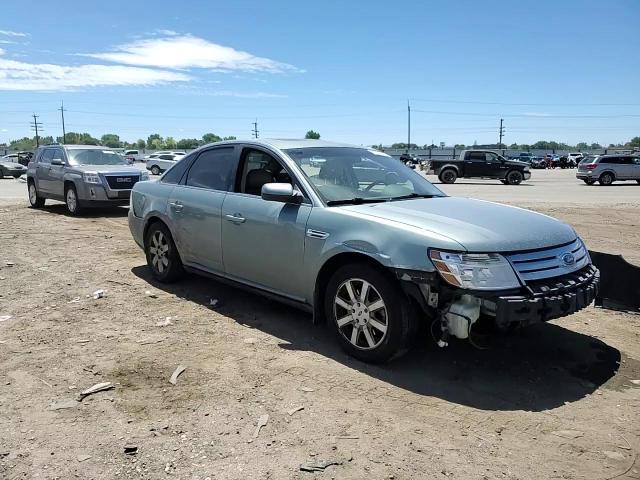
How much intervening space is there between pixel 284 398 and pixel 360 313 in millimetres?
860

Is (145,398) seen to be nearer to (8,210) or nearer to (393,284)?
(393,284)

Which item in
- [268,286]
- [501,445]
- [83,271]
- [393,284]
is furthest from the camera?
[83,271]

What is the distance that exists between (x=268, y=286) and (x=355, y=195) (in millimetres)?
1124

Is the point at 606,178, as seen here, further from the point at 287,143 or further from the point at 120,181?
the point at 287,143

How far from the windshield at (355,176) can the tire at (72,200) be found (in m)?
9.48

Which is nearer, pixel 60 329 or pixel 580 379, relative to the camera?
pixel 580 379

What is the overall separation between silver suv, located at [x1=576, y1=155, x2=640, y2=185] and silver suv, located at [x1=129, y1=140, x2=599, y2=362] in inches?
1022

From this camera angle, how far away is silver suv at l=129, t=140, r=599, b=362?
11.6 ft

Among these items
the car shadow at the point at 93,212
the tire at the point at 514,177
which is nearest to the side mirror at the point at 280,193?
the car shadow at the point at 93,212

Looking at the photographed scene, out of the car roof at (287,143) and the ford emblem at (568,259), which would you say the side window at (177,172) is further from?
the ford emblem at (568,259)

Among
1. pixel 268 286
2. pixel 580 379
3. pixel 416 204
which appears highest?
pixel 416 204

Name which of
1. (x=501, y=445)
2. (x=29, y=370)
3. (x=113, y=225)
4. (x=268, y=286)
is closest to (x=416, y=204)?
(x=268, y=286)

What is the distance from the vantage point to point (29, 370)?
157 inches

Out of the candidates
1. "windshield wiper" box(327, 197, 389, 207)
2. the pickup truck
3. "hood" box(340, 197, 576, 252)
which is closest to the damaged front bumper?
"hood" box(340, 197, 576, 252)
